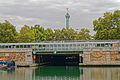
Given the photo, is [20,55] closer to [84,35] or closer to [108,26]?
[108,26]

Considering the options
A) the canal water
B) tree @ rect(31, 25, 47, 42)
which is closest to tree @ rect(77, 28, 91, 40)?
tree @ rect(31, 25, 47, 42)

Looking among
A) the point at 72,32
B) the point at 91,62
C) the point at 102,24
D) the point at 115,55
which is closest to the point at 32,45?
the point at 91,62

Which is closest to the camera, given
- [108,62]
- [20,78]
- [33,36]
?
[20,78]

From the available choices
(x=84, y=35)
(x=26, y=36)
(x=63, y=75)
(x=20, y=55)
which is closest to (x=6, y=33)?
(x=26, y=36)

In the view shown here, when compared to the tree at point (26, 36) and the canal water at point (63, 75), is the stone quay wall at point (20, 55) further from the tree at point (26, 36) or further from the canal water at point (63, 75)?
the tree at point (26, 36)

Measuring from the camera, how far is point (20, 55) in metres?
93.1

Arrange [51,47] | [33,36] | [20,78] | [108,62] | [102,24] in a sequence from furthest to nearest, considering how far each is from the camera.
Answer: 1. [33,36]
2. [102,24]
3. [51,47]
4. [108,62]
5. [20,78]

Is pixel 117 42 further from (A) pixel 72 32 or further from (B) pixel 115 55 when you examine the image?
(A) pixel 72 32

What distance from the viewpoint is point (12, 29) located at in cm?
12588

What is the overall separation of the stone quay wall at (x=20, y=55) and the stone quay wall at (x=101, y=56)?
20.3 m

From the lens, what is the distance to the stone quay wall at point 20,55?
92062 mm

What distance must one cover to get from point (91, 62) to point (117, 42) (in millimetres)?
12245

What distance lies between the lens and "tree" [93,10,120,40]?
11678cm

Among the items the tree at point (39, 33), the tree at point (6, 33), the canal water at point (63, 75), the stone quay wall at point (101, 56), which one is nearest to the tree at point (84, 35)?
the tree at point (39, 33)
